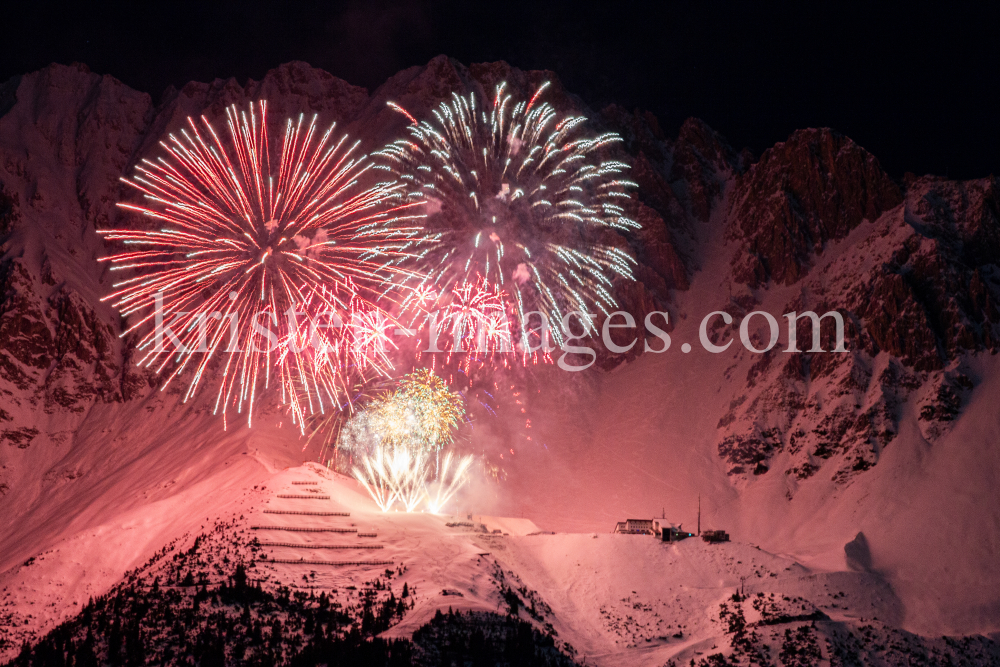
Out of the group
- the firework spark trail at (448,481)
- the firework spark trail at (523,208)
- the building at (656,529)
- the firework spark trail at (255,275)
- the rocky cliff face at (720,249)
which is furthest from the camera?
the firework spark trail at (523,208)

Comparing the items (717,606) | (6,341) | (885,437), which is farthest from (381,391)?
(6,341)

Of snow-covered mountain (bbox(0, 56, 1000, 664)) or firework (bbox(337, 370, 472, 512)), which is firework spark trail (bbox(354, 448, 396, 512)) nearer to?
firework (bbox(337, 370, 472, 512))

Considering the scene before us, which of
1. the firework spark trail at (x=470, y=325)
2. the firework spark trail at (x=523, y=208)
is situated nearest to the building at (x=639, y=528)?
the firework spark trail at (x=470, y=325)

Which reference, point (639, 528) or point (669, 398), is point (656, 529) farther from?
point (669, 398)

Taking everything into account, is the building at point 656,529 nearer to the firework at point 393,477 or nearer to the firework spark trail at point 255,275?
the firework at point 393,477

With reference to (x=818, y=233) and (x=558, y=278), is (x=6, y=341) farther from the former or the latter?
(x=818, y=233)

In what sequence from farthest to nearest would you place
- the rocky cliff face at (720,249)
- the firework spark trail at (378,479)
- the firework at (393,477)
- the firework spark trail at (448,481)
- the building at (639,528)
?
the rocky cliff face at (720,249) → the firework spark trail at (448,481) → the firework spark trail at (378,479) → the firework at (393,477) → the building at (639,528)
